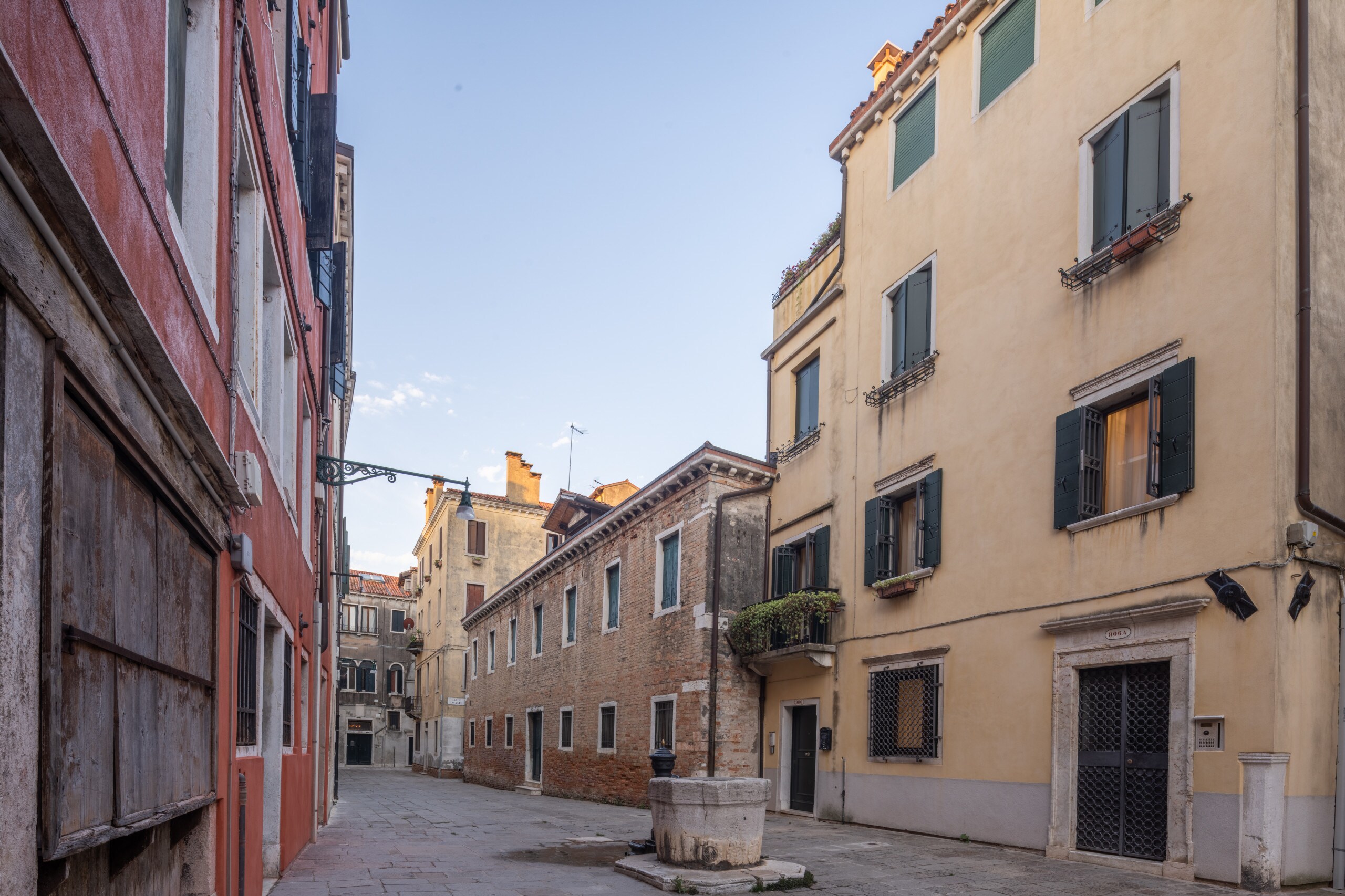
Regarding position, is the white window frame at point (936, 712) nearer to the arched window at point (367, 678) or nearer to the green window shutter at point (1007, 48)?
the green window shutter at point (1007, 48)

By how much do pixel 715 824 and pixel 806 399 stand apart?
983 cm

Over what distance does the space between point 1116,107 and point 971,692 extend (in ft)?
22.2

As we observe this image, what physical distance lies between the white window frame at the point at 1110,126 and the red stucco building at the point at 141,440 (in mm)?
8170

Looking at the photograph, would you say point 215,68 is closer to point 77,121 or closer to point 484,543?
point 77,121

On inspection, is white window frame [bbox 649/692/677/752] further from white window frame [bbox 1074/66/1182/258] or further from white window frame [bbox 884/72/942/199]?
white window frame [bbox 1074/66/1182/258]

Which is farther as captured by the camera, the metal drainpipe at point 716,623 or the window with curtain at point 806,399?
the window with curtain at point 806,399

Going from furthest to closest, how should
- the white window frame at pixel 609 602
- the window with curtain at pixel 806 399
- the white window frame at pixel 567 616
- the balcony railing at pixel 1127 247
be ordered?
the white window frame at pixel 567 616 < the white window frame at pixel 609 602 < the window with curtain at pixel 806 399 < the balcony railing at pixel 1127 247

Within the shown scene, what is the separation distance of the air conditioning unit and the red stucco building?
19 mm

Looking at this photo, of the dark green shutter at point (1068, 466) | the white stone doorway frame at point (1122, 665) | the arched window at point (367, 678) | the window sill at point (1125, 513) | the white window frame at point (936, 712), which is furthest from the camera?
the arched window at point (367, 678)

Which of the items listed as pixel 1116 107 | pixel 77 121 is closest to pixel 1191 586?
pixel 1116 107

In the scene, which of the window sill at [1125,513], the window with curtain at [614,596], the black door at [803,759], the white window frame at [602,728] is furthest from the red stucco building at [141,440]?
the window with curtain at [614,596]

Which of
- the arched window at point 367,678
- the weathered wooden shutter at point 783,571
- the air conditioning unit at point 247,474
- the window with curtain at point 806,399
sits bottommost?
the arched window at point 367,678

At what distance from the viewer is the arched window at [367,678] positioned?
48.8 metres

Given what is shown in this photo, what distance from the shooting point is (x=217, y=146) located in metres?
5.18
